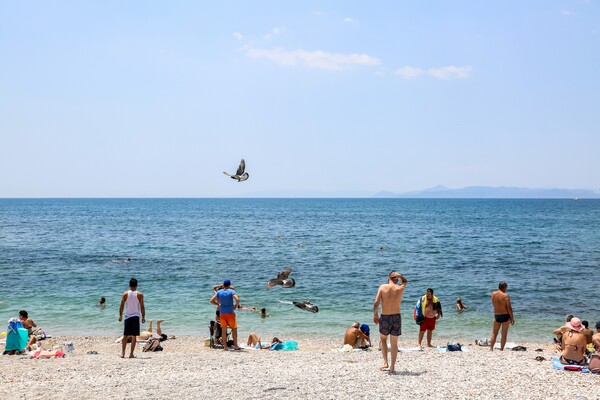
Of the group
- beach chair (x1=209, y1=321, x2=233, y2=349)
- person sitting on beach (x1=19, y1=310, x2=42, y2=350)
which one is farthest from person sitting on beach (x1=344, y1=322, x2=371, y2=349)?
person sitting on beach (x1=19, y1=310, x2=42, y2=350)

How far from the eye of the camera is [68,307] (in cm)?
2162

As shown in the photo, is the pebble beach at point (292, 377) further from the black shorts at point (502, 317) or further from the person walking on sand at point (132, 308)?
the black shorts at point (502, 317)

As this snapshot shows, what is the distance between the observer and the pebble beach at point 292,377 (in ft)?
28.6

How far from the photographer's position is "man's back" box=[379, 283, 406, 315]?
9367 mm

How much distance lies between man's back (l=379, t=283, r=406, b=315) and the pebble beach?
1.22 meters

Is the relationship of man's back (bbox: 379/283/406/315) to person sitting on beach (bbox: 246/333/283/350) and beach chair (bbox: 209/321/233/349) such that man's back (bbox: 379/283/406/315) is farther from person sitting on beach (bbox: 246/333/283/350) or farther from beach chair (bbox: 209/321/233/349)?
beach chair (bbox: 209/321/233/349)

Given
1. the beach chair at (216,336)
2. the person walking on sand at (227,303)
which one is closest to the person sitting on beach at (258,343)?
the beach chair at (216,336)

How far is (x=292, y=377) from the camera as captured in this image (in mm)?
9758

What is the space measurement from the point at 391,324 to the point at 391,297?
1.74 ft

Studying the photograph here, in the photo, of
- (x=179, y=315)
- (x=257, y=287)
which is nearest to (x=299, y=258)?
(x=257, y=287)

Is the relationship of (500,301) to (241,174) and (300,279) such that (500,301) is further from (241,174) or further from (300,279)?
(300,279)

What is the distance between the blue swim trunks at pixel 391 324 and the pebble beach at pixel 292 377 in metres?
0.81

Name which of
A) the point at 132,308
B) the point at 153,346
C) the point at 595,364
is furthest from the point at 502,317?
the point at 153,346

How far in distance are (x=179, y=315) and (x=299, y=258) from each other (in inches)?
770
